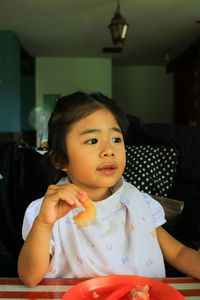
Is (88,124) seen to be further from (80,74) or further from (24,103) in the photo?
(24,103)

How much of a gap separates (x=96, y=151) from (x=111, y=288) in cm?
35

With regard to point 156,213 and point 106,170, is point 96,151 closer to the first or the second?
point 106,170

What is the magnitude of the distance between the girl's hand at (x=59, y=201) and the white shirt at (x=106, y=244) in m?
0.20

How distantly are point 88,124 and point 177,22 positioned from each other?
635 cm

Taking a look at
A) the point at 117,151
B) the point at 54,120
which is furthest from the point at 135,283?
the point at 54,120

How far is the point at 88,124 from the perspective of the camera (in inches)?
35.1

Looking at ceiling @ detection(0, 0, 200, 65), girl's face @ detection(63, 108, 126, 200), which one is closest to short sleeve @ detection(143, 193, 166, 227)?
girl's face @ detection(63, 108, 126, 200)

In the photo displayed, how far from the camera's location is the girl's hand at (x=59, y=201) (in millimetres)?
682

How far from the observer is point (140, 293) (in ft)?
2.05

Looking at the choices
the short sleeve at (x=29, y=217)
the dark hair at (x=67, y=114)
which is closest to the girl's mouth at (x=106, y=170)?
the dark hair at (x=67, y=114)

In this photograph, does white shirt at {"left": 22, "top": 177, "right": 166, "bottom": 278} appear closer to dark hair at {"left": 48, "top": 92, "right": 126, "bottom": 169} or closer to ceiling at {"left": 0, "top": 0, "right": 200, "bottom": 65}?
dark hair at {"left": 48, "top": 92, "right": 126, "bottom": 169}

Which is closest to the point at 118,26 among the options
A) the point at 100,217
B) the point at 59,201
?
the point at 100,217

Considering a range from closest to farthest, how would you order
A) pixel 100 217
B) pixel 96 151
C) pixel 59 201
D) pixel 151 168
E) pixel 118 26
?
1. pixel 59 201
2. pixel 96 151
3. pixel 100 217
4. pixel 151 168
5. pixel 118 26

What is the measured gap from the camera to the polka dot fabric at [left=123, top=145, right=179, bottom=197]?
5.34 feet
